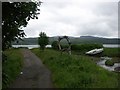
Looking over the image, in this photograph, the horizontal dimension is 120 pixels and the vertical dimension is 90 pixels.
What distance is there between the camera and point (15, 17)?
16734 millimetres

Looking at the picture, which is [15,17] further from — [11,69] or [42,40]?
[42,40]

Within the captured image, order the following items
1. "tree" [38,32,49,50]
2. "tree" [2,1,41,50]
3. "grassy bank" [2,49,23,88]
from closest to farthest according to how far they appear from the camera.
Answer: "tree" [2,1,41,50]
"grassy bank" [2,49,23,88]
"tree" [38,32,49,50]

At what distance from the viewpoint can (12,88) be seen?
19.2m

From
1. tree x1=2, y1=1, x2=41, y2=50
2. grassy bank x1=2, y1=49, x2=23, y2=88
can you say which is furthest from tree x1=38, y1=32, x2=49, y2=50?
tree x1=2, y1=1, x2=41, y2=50

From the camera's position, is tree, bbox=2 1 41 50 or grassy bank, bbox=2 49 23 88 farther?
grassy bank, bbox=2 49 23 88

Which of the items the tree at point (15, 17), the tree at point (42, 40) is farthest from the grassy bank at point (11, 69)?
the tree at point (42, 40)

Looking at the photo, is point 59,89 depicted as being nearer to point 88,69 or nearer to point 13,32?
point 13,32

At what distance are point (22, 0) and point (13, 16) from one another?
1.03 m

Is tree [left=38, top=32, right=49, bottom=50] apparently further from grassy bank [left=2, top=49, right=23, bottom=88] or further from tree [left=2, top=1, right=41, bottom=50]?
tree [left=2, top=1, right=41, bottom=50]

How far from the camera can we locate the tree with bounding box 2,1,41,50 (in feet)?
52.4

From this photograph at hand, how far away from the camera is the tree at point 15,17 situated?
16.0m

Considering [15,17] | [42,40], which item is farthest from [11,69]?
[42,40]

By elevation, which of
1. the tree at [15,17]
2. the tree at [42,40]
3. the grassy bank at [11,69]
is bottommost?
the grassy bank at [11,69]

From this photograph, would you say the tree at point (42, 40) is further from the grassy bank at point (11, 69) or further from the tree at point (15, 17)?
the tree at point (15, 17)
